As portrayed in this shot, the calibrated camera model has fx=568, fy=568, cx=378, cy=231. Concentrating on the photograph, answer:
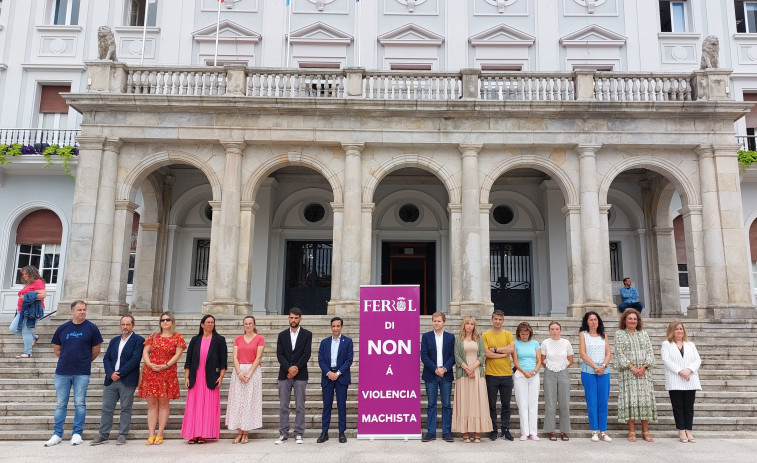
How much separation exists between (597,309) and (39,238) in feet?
60.3

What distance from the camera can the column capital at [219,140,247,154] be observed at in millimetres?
15711

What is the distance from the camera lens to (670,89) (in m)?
16.1

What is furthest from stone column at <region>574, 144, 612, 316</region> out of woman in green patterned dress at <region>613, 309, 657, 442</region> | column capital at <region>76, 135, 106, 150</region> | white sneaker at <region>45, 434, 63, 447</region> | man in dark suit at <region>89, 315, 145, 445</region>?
column capital at <region>76, 135, 106, 150</region>

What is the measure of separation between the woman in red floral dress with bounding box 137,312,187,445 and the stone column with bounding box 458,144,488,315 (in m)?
8.49

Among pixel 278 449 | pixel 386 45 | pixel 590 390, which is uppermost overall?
pixel 386 45

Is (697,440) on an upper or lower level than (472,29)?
lower

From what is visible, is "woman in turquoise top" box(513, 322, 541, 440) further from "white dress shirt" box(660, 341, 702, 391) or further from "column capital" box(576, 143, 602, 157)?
"column capital" box(576, 143, 602, 157)

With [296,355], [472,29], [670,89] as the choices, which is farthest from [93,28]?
[670,89]

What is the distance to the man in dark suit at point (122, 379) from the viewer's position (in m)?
8.03

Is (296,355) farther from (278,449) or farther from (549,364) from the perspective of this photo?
(549,364)

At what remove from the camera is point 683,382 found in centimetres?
815

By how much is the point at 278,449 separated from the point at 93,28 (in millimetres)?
18728

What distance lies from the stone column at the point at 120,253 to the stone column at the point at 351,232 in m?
5.92

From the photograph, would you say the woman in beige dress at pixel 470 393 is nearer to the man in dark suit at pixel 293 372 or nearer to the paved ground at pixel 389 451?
the paved ground at pixel 389 451
